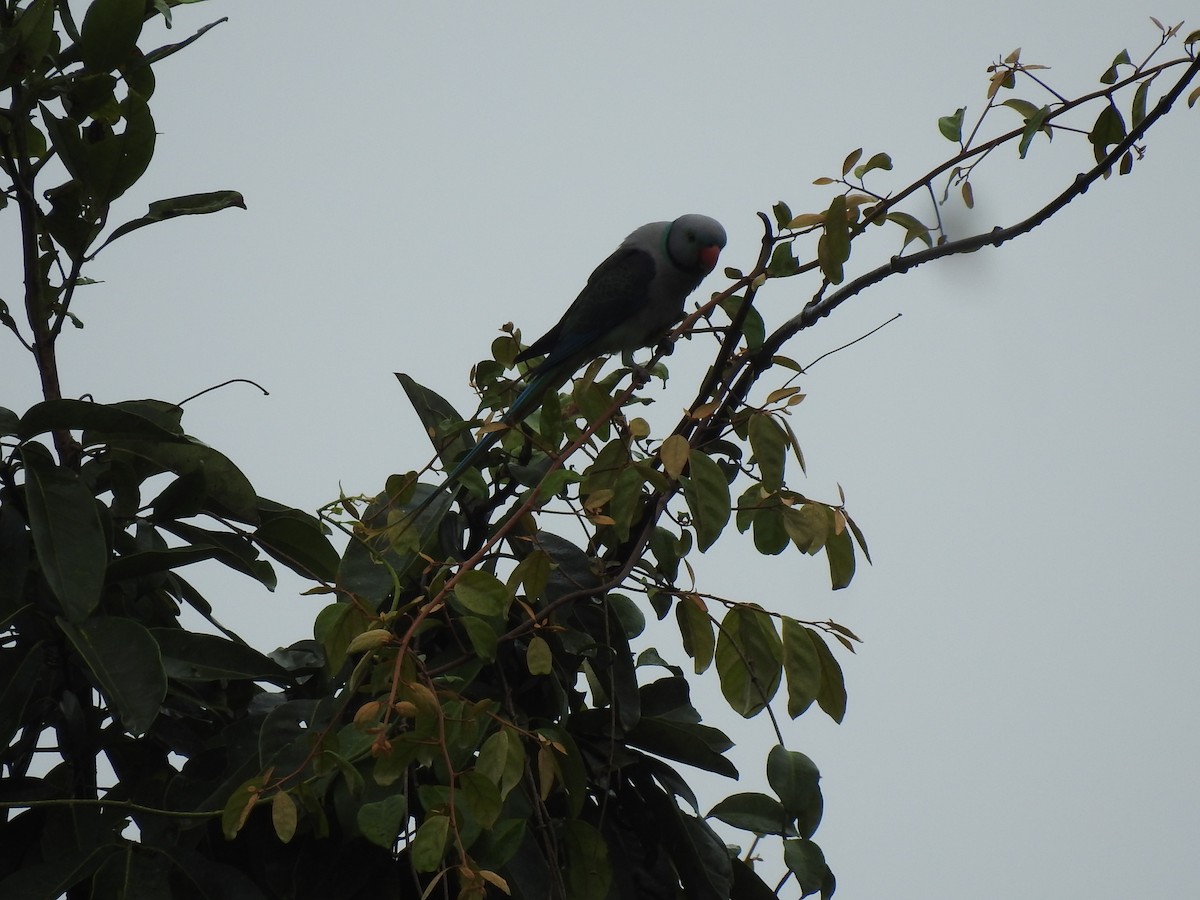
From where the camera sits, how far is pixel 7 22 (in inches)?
53.5

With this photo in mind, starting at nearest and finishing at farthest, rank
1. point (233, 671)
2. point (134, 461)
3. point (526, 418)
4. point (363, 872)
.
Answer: point (363, 872) → point (233, 671) → point (134, 461) → point (526, 418)

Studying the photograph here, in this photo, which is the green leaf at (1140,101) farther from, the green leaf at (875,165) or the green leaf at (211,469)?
the green leaf at (211,469)

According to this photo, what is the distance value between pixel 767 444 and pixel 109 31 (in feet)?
3.19

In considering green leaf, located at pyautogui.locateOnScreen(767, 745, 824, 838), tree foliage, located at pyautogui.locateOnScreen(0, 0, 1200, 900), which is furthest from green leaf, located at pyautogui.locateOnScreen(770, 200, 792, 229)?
green leaf, located at pyautogui.locateOnScreen(767, 745, 824, 838)

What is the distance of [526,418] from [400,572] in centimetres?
38

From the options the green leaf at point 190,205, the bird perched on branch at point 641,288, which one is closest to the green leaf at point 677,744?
the bird perched on branch at point 641,288

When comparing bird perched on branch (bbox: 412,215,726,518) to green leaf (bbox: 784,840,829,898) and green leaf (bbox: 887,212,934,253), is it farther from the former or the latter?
green leaf (bbox: 784,840,829,898)

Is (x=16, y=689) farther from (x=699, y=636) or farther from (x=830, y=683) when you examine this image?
(x=830, y=683)

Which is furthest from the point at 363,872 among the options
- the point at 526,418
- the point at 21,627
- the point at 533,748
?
the point at 526,418

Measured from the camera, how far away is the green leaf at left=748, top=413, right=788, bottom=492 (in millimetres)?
1005

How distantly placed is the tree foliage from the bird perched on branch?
17.0 inches

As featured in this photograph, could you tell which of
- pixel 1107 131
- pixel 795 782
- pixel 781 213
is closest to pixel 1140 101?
pixel 1107 131

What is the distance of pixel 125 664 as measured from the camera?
3.58 ft

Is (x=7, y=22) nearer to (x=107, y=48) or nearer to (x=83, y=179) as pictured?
(x=107, y=48)
